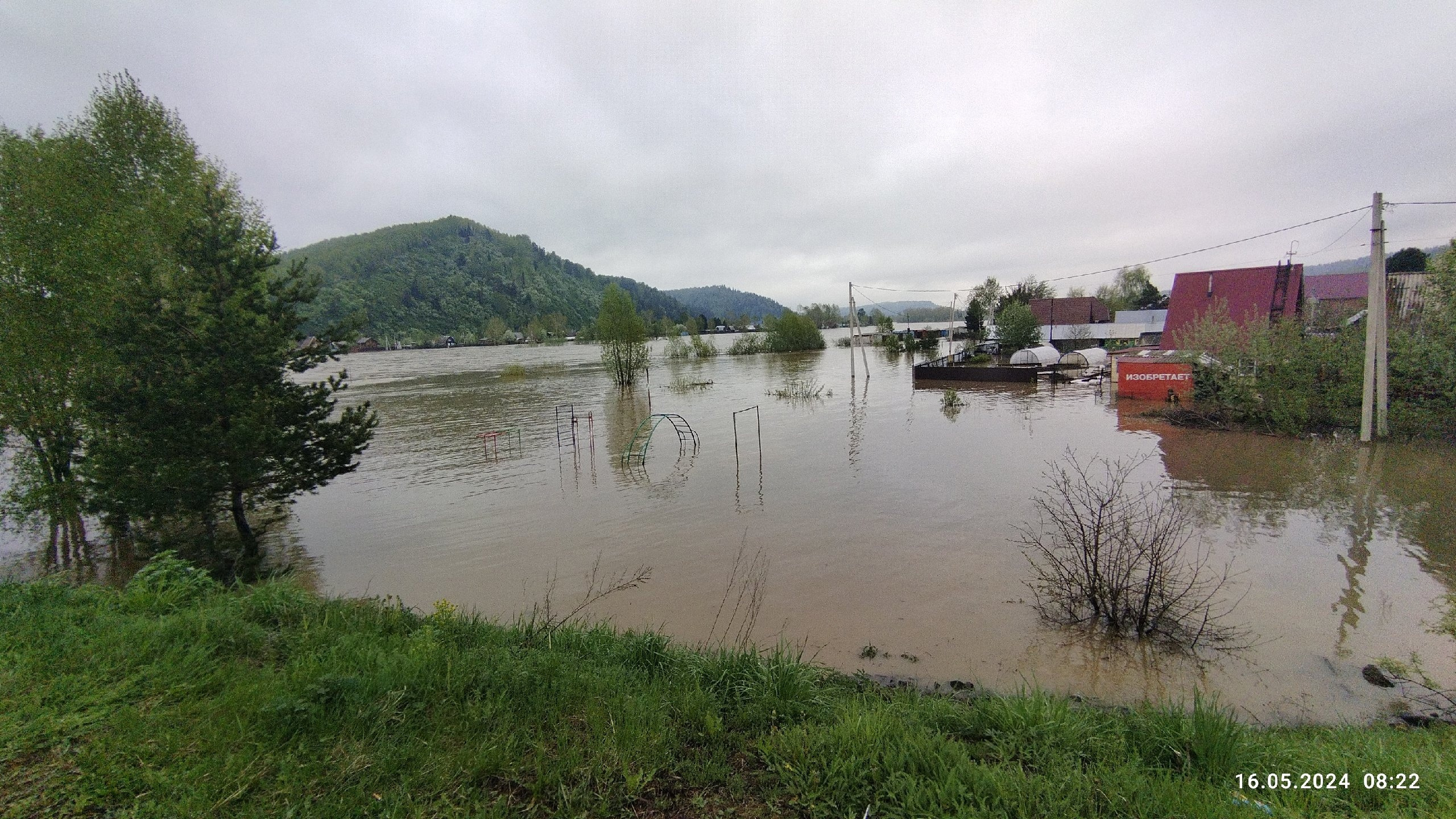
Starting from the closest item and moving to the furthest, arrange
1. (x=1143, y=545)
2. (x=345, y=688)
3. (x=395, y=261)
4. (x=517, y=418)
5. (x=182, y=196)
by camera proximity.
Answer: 1. (x=345, y=688)
2. (x=1143, y=545)
3. (x=182, y=196)
4. (x=517, y=418)
5. (x=395, y=261)

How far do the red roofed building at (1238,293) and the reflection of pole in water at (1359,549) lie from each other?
19252 millimetres

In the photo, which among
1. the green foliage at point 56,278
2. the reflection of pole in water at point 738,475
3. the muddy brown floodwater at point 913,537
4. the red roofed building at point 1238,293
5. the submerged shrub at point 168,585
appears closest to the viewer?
the submerged shrub at point 168,585

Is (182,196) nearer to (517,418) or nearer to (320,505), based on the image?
(320,505)

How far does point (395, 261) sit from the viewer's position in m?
154

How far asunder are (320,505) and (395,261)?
166011 mm

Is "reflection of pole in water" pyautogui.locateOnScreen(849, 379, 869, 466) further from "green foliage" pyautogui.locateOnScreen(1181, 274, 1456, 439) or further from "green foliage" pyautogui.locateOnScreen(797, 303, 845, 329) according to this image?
"green foliage" pyautogui.locateOnScreen(797, 303, 845, 329)

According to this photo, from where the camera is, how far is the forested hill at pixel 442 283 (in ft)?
431

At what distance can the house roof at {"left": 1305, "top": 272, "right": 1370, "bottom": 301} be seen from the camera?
157 ft

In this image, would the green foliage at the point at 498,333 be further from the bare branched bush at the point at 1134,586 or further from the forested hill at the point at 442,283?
the bare branched bush at the point at 1134,586

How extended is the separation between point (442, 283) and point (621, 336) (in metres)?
136

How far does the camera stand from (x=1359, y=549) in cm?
938

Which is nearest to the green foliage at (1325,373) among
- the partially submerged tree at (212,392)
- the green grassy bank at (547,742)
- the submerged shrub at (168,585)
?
the green grassy bank at (547,742)

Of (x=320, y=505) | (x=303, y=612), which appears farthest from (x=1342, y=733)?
(x=320, y=505)

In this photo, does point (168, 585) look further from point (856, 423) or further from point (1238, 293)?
point (1238, 293)
